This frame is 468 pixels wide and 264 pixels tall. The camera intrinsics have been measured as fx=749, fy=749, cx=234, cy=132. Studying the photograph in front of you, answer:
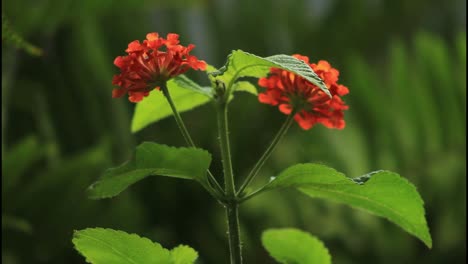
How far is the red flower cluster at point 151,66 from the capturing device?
14.0 inches

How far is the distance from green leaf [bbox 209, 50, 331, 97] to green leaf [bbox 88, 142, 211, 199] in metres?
0.04

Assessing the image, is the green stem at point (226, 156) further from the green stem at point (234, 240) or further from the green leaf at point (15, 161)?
the green leaf at point (15, 161)

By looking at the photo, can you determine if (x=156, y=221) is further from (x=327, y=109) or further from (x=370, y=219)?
(x=327, y=109)

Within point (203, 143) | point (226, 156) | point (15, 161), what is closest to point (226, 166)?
point (226, 156)

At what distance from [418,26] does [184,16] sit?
530 mm

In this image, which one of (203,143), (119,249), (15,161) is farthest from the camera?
(203,143)

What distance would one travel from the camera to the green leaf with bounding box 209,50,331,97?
313mm

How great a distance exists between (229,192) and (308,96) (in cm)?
7

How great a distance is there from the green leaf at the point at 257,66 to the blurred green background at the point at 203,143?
2.32 feet

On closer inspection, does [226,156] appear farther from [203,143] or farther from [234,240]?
[203,143]

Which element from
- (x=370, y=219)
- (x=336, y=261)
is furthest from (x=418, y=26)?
(x=336, y=261)

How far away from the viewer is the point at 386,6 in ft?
5.41

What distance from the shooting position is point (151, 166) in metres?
0.34

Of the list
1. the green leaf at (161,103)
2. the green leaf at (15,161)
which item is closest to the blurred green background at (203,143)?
the green leaf at (15,161)
